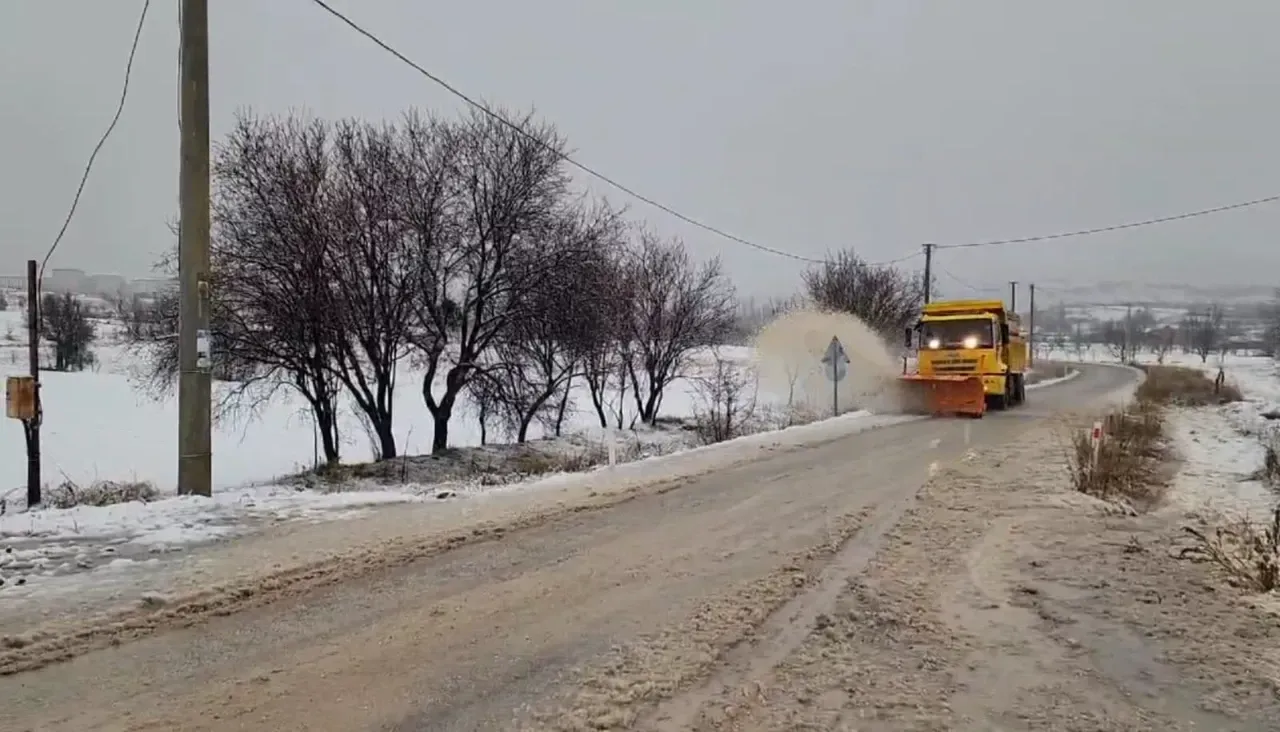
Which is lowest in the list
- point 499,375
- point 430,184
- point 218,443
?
point 218,443

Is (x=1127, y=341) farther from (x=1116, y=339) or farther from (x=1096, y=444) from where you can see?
(x=1096, y=444)

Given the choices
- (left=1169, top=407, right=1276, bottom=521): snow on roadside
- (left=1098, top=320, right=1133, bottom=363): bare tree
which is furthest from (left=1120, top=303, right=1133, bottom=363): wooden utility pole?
(left=1169, top=407, right=1276, bottom=521): snow on roadside

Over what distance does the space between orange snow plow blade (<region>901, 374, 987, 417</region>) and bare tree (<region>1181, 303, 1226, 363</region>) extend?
123102 mm

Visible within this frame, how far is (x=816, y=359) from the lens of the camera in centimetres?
3941

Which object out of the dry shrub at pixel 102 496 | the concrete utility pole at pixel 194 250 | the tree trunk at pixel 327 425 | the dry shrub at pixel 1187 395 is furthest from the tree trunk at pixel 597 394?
the dry shrub at pixel 1187 395

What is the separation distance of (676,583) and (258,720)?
3.35m

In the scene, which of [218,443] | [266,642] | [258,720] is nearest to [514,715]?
[258,720]

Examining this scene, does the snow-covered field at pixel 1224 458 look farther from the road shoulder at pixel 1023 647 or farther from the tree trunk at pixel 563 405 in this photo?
the tree trunk at pixel 563 405

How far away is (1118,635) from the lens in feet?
18.0

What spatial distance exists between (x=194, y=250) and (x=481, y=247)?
10.3 meters

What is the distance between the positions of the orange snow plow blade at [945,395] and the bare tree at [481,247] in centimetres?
1208

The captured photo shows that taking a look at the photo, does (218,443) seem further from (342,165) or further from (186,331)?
(186,331)

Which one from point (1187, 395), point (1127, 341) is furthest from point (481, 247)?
point (1127, 341)

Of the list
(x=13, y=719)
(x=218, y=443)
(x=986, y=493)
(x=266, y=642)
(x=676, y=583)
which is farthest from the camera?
(x=218, y=443)
